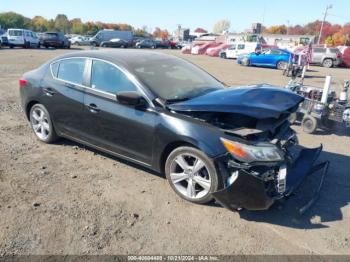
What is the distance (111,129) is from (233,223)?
6.56 feet

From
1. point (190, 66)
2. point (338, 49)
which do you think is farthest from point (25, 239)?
point (338, 49)

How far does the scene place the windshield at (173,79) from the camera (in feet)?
14.2

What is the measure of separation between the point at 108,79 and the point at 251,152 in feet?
7.28

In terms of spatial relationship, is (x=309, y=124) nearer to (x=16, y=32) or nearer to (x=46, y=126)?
(x=46, y=126)

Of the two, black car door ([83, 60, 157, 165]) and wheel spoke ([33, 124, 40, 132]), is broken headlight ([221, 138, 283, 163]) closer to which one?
black car door ([83, 60, 157, 165])

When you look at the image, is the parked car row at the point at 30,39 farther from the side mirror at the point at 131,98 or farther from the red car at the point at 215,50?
the side mirror at the point at 131,98

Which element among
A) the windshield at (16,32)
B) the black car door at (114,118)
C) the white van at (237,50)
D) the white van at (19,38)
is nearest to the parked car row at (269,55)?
the white van at (237,50)

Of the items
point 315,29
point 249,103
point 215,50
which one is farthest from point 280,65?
point 315,29

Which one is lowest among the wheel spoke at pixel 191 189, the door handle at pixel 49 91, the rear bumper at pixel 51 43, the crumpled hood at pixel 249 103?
the rear bumper at pixel 51 43

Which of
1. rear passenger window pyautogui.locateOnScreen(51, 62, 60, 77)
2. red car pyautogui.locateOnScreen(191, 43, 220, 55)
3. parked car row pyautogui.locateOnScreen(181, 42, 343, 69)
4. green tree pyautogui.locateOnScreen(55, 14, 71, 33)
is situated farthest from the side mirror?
green tree pyautogui.locateOnScreen(55, 14, 71, 33)

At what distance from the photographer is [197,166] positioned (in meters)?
3.83

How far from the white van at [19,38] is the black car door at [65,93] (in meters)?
30.5

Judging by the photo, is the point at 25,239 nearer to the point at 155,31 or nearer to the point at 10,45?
the point at 10,45

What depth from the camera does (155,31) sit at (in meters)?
151
